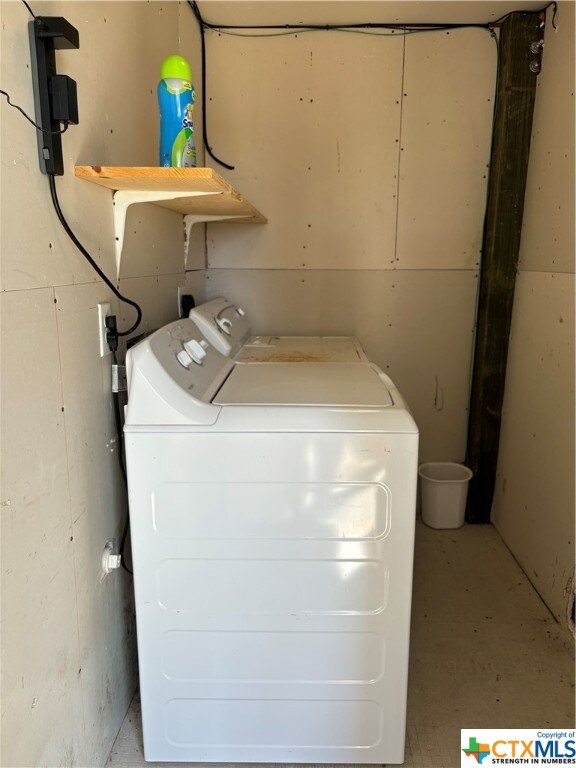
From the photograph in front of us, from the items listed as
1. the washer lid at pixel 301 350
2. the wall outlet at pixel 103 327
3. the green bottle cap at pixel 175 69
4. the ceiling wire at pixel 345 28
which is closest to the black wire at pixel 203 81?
the ceiling wire at pixel 345 28

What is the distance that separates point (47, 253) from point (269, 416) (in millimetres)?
577

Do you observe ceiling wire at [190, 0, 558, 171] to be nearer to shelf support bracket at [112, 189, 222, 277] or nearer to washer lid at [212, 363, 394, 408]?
shelf support bracket at [112, 189, 222, 277]

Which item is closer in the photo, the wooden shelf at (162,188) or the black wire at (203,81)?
the wooden shelf at (162,188)

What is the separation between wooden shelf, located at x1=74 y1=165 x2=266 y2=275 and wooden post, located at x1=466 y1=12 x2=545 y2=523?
1.26 metres

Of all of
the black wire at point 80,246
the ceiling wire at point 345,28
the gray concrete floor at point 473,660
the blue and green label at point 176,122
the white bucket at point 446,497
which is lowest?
the gray concrete floor at point 473,660

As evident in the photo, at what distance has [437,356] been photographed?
278cm

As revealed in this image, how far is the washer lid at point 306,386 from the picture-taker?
1.36 metres

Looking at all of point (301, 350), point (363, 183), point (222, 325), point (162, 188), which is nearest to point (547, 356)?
point (301, 350)

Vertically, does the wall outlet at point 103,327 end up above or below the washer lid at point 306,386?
above

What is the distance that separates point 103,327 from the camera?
1.36m

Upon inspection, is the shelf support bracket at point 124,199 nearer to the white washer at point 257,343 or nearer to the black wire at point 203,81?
the white washer at point 257,343

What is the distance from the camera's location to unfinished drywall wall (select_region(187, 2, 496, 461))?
2521mm

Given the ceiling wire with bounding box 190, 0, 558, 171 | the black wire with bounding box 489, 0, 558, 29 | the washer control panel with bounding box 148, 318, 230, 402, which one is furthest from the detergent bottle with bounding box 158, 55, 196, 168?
the black wire with bounding box 489, 0, 558, 29

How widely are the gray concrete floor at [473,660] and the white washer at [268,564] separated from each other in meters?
0.16
